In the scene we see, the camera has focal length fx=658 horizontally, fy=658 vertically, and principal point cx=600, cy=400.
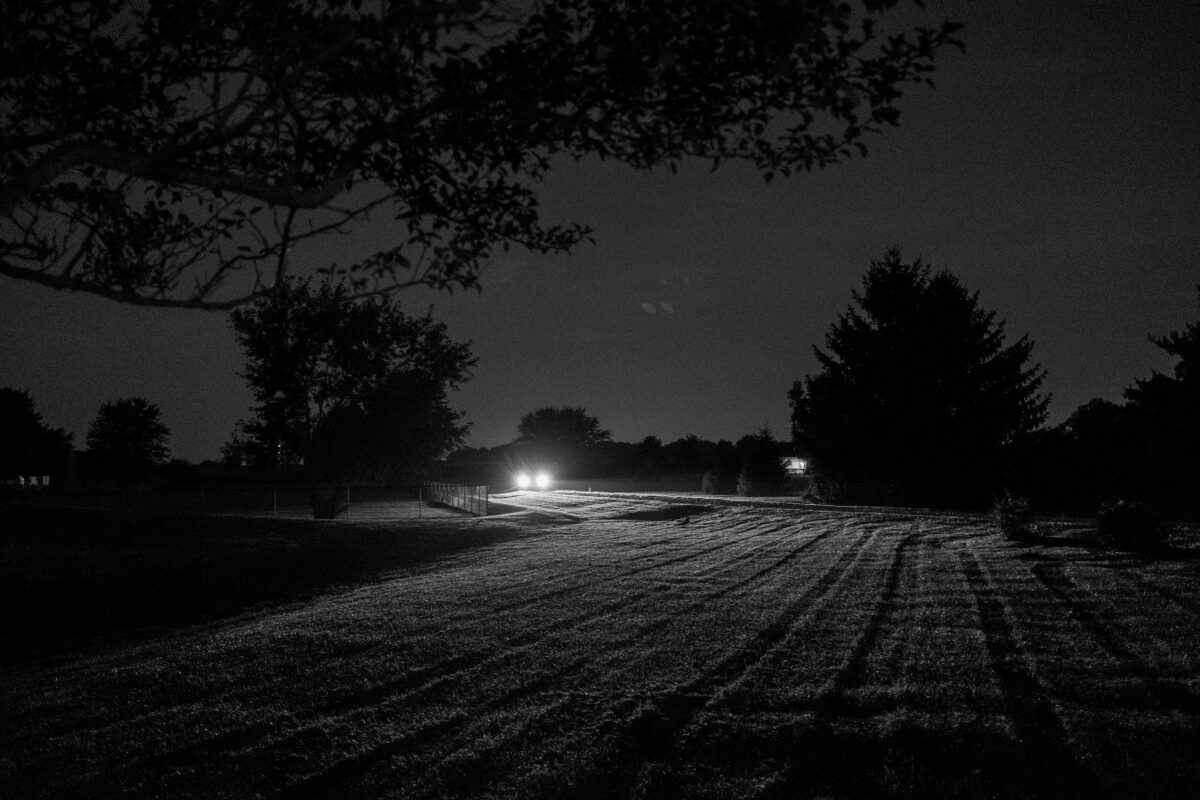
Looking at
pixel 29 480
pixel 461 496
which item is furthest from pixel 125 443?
pixel 461 496

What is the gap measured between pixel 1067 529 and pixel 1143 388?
20.9 m

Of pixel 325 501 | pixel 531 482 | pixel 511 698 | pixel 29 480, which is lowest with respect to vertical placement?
pixel 29 480

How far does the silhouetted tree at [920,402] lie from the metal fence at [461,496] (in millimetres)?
15505

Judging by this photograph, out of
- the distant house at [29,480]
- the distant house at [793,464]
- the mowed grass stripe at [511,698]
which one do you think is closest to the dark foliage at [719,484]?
the distant house at [793,464]

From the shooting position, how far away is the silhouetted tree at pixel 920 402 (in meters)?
28.1

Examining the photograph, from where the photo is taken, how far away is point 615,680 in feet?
18.6

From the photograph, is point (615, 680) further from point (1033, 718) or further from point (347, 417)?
point (347, 417)

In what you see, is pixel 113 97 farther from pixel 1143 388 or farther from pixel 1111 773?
pixel 1143 388

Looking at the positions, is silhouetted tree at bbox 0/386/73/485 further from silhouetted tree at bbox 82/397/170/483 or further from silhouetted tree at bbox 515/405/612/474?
silhouetted tree at bbox 515/405/612/474

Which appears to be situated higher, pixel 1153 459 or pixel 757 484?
pixel 1153 459

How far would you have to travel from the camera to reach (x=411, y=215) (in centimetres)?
540

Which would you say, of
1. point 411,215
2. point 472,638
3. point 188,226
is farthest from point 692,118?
point 472,638

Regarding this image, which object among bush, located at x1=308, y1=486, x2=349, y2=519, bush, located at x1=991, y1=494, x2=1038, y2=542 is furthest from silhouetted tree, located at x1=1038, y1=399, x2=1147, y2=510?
bush, located at x1=308, y1=486, x2=349, y2=519

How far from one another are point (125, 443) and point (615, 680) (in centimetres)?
9065
